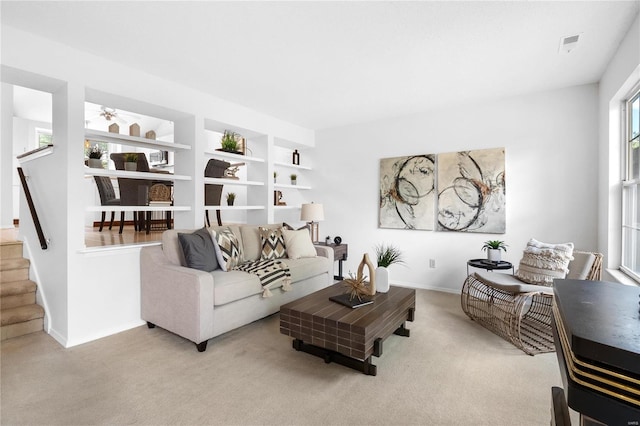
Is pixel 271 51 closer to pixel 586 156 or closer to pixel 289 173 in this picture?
pixel 289 173

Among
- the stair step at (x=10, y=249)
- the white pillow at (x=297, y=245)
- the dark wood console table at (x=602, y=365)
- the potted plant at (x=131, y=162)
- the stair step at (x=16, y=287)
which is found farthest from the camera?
the white pillow at (x=297, y=245)

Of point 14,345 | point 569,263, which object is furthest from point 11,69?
point 569,263

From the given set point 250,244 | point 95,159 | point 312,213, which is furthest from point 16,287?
point 312,213

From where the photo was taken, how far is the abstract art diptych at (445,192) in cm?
406

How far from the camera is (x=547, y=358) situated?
7.93 ft

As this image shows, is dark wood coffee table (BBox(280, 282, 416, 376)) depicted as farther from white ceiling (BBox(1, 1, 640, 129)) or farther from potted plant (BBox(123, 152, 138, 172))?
potted plant (BBox(123, 152, 138, 172))

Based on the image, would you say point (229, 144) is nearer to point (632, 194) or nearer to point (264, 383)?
point (264, 383)

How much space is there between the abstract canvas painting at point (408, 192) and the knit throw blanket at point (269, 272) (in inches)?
84.2

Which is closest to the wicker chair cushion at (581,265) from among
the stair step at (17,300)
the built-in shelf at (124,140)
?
the built-in shelf at (124,140)

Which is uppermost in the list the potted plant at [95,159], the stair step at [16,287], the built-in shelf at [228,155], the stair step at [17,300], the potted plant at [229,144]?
the potted plant at [229,144]

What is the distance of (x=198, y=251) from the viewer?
2926mm

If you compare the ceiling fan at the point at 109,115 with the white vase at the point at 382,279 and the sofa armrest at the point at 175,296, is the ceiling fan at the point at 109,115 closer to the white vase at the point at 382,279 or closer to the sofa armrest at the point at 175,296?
the sofa armrest at the point at 175,296

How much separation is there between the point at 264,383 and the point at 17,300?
273 centimetres

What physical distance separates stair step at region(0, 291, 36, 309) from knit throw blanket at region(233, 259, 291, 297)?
6.59 feet
